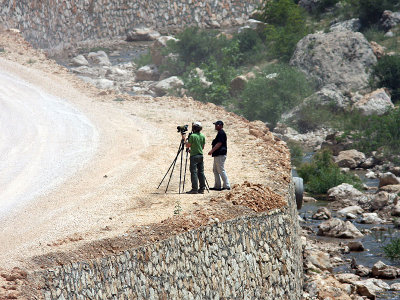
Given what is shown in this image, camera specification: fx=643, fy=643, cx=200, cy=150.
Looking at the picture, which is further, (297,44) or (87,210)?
(297,44)


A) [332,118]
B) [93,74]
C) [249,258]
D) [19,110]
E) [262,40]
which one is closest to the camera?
[249,258]

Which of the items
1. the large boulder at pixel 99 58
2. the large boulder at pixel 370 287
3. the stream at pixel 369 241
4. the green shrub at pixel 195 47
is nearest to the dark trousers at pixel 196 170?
the large boulder at pixel 370 287

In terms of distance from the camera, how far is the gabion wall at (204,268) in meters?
10.7

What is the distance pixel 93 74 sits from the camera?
176ft

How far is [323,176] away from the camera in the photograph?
3306 cm

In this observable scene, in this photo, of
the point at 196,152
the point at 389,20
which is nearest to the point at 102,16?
the point at 389,20

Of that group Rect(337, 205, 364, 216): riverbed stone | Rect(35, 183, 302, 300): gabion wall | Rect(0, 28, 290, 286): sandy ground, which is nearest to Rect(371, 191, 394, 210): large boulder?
Rect(337, 205, 364, 216): riverbed stone

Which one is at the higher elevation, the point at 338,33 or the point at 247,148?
the point at 338,33

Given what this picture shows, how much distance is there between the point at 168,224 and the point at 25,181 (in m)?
7.20

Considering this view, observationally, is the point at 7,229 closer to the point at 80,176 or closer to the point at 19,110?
the point at 80,176

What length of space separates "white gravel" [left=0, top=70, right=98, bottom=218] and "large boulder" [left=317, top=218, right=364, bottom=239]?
9.89 m

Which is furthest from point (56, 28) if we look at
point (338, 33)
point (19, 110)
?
point (19, 110)

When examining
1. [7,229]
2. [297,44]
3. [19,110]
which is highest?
[297,44]

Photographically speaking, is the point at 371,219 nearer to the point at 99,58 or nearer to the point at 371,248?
the point at 371,248
